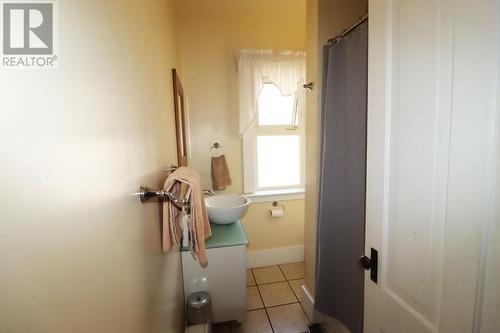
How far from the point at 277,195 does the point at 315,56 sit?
1453 mm

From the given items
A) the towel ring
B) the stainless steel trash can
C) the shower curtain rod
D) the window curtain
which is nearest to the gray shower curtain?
the shower curtain rod

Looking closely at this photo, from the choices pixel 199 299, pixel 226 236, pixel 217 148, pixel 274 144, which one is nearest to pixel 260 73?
pixel 274 144

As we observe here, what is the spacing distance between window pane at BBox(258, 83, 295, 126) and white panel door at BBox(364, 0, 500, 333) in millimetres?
1665

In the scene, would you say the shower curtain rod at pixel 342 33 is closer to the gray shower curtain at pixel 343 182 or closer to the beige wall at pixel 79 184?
the gray shower curtain at pixel 343 182

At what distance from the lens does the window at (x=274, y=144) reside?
8.33 feet

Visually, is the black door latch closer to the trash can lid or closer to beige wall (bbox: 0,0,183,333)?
beige wall (bbox: 0,0,183,333)

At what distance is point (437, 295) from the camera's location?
67 cm

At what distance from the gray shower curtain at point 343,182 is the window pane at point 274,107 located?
101 cm

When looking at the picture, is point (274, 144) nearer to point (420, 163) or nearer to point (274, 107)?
point (274, 107)

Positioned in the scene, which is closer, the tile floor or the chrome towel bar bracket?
the chrome towel bar bracket

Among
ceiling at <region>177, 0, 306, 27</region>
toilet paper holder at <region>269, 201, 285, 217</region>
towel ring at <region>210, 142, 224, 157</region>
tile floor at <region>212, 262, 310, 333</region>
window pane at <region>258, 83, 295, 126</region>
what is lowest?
tile floor at <region>212, 262, 310, 333</region>

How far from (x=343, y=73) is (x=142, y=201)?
4.19 ft

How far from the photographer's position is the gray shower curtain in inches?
48.5

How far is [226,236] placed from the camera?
1.71m
